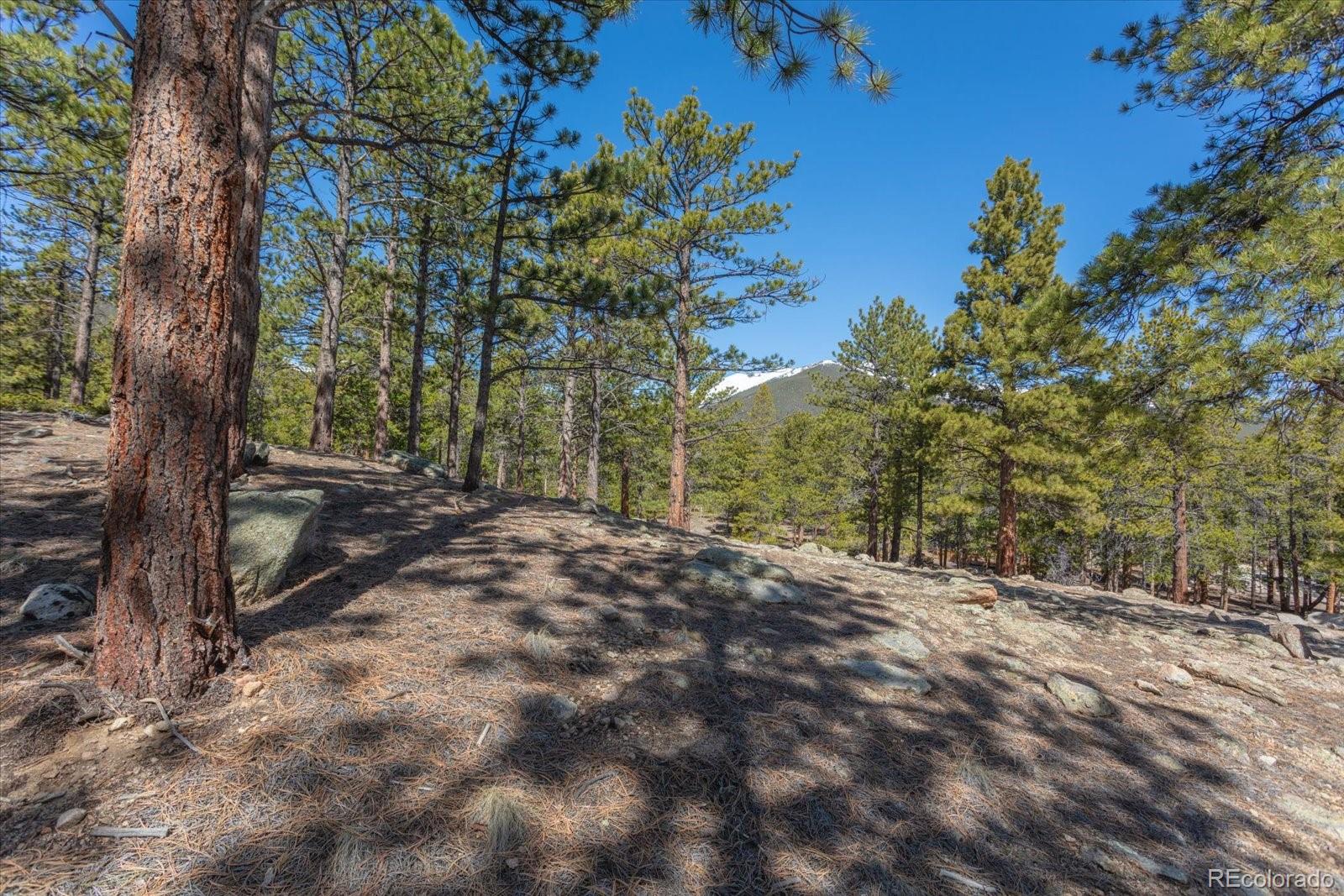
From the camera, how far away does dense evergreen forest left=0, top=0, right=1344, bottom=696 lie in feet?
7.03

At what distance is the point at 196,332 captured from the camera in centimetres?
Result: 217

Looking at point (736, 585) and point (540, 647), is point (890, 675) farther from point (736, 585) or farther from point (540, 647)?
point (540, 647)

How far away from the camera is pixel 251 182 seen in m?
4.21

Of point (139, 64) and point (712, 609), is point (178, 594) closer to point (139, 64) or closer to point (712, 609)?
point (139, 64)

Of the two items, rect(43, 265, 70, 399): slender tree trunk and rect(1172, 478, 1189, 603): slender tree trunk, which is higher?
rect(43, 265, 70, 399): slender tree trunk

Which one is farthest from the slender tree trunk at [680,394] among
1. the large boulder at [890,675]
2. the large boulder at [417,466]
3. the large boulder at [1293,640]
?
the large boulder at [1293,640]

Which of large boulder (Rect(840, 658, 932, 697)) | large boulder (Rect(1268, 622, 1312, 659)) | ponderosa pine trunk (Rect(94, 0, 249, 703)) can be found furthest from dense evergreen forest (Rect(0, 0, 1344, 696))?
large boulder (Rect(840, 658, 932, 697))

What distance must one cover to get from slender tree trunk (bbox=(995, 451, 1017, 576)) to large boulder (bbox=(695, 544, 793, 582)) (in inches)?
360

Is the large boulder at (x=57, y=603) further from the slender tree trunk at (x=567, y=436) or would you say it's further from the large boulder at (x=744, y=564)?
the slender tree trunk at (x=567, y=436)

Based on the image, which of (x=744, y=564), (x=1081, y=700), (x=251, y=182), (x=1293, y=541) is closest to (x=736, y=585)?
(x=744, y=564)

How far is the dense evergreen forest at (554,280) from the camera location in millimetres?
2143

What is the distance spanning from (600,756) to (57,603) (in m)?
2.94
